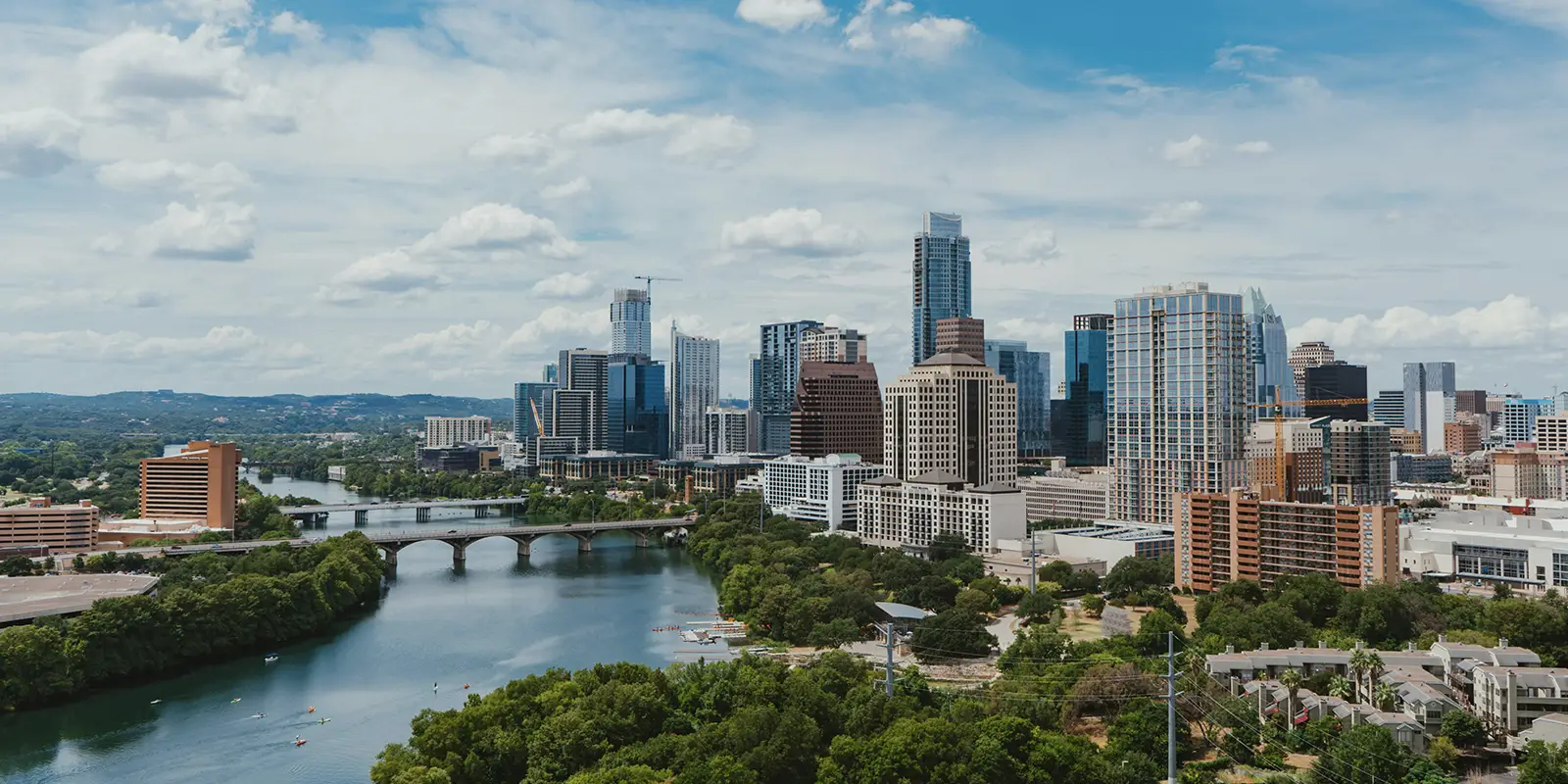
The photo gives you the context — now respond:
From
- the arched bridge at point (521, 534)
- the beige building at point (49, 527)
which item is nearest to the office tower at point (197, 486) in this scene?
the arched bridge at point (521, 534)

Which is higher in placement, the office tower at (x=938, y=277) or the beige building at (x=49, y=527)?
the office tower at (x=938, y=277)

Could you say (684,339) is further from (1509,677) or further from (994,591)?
(1509,677)

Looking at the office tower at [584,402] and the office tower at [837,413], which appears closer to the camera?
the office tower at [837,413]

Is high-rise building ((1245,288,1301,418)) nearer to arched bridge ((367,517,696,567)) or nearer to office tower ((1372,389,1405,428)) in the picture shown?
office tower ((1372,389,1405,428))

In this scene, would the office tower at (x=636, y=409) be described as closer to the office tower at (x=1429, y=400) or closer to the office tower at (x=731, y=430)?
the office tower at (x=731, y=430)

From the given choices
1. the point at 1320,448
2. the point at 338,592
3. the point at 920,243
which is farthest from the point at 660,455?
the point at 338,592

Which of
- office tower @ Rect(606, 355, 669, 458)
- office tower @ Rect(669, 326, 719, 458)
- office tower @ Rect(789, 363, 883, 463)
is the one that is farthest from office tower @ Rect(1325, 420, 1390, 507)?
office tower @ Rect(669, 326, 719, 458)

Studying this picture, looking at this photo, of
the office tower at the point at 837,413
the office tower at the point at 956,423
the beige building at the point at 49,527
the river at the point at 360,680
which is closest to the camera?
the river at the point at 360,680
